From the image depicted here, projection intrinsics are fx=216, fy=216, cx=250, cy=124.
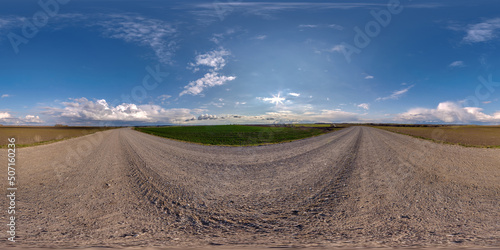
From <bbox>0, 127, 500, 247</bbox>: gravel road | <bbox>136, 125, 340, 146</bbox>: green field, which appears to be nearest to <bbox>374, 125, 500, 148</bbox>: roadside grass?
<bbox>136, 125, 340, 146</bbox>: green field

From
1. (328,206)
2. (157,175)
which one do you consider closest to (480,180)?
(328,206)

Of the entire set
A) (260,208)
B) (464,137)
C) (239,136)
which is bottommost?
(239,136)

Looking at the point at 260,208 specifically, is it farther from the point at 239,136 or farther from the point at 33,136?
the point at 33,136

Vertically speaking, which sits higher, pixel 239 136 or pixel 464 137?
pixel 464 137

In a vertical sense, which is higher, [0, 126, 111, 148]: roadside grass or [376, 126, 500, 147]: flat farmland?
[376, 126, 500, 147]: flat farmland

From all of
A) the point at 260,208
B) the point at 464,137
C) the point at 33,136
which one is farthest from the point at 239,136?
the point at 33,136

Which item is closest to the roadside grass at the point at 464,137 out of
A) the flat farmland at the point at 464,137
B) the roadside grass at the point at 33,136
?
the flat farmland at the point at 464,137

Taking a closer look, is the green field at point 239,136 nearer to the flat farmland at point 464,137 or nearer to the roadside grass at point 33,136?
the roadside grass at point 33,136

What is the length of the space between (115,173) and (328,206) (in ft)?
31.7

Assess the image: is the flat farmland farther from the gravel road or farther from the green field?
the gravel road

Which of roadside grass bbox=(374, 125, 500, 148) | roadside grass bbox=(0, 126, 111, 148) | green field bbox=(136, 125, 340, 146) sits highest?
roadside grass bbox=(374, 125, 500, 148)

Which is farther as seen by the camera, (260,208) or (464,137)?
(464,137)

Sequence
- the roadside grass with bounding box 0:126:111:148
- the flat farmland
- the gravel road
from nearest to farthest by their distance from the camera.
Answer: the gravel road < the flat farmland < the roadside grass with bounding box 0:126:111:148

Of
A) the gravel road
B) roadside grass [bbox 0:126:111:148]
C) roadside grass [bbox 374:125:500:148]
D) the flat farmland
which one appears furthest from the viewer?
roadside grass [bbox 0:126:111:148]
